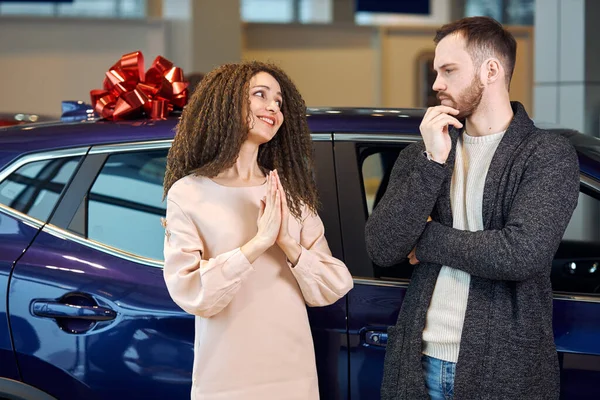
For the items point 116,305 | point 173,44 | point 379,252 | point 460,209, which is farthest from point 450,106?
point 173,44

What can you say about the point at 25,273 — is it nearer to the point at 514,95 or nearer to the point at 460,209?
the point at 460,209

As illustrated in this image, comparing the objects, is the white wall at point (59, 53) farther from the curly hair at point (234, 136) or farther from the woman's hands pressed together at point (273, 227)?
the woman's hands pressed together at point (273, 227)

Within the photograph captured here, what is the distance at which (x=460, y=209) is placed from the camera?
2.12m

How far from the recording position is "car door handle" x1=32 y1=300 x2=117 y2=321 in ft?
8.09

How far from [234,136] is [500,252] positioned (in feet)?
2.24

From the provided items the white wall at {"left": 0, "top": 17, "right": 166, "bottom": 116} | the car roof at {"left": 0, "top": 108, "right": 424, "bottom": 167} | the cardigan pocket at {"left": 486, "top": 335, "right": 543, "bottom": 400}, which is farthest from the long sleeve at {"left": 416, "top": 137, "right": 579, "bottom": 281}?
the white wall at {"left": 0, "top": 17, "right": 166, "bottom": 116}

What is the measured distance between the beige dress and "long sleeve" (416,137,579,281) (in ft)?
1.00

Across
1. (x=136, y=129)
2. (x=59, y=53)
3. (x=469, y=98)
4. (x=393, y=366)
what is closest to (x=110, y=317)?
(x=136, y=129)

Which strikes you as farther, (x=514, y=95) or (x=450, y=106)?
Result: (x=514, y=95)

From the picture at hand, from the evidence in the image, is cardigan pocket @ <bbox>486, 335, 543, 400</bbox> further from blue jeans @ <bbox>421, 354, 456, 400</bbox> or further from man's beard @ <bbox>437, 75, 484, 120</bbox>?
man's beard @ <bbox>437, 75, 484, 120</bbox>

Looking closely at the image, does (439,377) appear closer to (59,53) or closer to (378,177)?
(378,177)

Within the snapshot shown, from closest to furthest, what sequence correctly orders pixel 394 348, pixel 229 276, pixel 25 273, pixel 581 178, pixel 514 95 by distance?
pixel 229 276 → pixel 394 348 → pixel 581 178 → pixel 25 273 → pixel 514 95

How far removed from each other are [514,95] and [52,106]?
607 centimetres

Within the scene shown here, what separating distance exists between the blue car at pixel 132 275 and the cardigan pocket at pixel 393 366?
→ 219 mm
